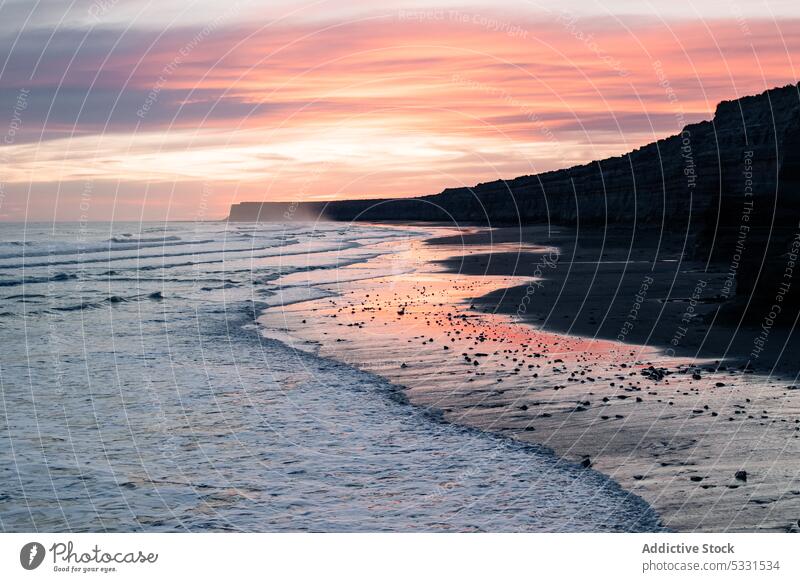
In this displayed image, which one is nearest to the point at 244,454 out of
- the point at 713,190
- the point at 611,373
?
the point at 611,373

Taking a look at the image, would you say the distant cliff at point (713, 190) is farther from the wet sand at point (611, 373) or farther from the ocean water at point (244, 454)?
the ocean water at point (244, 454)

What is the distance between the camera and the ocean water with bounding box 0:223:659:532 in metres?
9.73

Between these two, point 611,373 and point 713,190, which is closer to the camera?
point 611,373

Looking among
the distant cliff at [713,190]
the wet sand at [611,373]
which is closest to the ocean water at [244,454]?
the wet sand at [611,373]

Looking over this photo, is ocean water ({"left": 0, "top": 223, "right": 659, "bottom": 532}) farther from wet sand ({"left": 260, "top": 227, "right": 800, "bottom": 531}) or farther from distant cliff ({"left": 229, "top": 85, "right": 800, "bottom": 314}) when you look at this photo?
distant cliff ({"left": 229, "top": 85, "right": 800, "bottom": 314})

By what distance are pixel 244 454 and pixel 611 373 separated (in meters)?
7.85

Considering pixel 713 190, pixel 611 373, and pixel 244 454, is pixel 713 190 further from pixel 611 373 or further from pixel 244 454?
pixel 244 454

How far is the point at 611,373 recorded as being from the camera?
1658 centimetres

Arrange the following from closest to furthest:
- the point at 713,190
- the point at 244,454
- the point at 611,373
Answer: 1. the point at 244,454
2. the point at 611,373
3. the point at 713,190

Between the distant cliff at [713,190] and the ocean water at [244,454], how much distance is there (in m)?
12.7

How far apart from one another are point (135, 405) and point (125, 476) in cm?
441

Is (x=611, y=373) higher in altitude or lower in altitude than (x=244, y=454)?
higher

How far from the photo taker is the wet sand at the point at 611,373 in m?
10.3

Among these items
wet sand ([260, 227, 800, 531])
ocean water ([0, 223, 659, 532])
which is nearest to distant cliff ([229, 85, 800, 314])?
wet sand ([260, 227, 800, 531])
